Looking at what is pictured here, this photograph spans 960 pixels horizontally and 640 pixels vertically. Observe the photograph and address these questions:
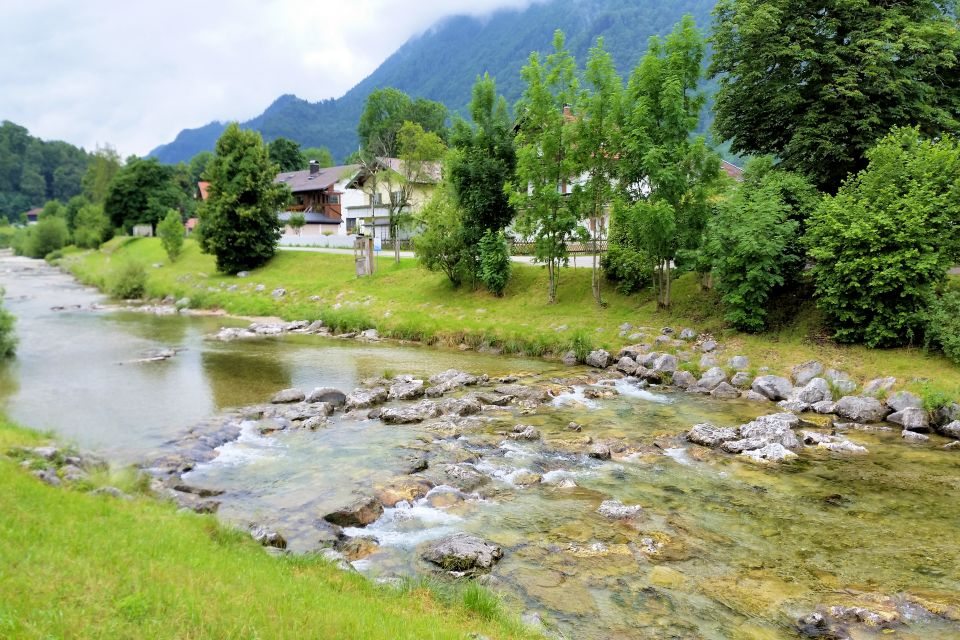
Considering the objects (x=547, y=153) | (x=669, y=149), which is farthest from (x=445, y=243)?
(x=669, y=149)

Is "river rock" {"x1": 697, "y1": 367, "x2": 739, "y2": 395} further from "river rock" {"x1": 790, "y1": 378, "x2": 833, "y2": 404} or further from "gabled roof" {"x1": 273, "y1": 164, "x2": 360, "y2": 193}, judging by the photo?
"gabled roof" {"x1": 273, "y1": 164, "x2": 360, "y2": 193}

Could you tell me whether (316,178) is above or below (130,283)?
above

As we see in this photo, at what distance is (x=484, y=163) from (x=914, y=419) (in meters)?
27.7

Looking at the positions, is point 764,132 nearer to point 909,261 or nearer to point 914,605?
point 909,261

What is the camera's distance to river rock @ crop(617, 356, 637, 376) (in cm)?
2788

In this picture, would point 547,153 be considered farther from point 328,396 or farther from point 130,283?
point 130,283

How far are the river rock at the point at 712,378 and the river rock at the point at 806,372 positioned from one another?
8.36 ft

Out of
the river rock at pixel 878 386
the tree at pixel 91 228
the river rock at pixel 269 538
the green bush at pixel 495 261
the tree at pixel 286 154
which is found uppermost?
the tree at pixel 286 154

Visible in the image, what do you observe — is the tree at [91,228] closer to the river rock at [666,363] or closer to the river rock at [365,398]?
the river rock at [365,398]

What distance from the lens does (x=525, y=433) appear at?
19.0 m

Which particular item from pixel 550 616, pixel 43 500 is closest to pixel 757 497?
pixel 550 616

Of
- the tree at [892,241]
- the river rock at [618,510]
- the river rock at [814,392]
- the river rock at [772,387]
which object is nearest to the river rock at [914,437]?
the river rock at [814,392]

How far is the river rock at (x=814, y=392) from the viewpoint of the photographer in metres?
22.7

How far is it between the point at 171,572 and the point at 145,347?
1166 inches
